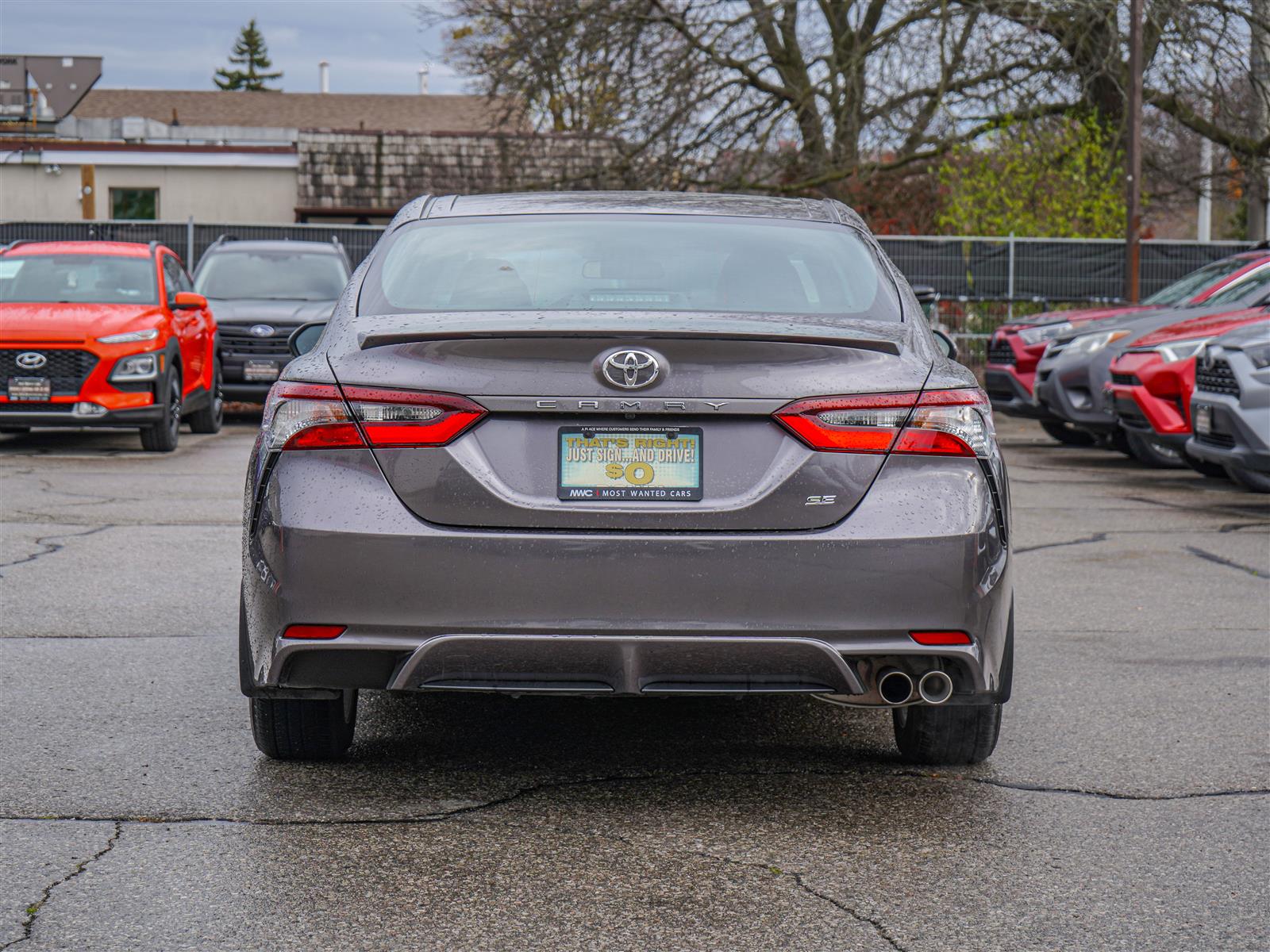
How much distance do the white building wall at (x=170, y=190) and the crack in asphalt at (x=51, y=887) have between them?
3749 centimetres

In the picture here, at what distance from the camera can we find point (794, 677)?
163 inches

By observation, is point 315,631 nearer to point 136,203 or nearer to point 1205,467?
point 1205,467

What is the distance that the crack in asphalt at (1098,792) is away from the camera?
4621 mm

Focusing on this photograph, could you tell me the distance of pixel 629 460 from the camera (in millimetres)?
4098

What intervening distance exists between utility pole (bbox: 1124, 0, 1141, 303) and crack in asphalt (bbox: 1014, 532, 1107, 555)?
536 inches

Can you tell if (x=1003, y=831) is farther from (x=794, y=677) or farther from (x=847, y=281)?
(x=847, y=281)

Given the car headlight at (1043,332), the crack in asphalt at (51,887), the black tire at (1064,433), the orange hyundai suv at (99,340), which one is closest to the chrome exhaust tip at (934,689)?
the crack in asphalt at (51,887)

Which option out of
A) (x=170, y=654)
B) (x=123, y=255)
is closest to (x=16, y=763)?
(x=170, y=654)

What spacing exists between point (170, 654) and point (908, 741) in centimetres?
290

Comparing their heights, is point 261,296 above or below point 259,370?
above

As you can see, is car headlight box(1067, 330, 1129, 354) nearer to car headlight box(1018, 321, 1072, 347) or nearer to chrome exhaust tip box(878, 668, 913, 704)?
car headlight box(1018, 321, 1072, 347)

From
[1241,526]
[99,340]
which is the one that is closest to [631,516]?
[1241,526]

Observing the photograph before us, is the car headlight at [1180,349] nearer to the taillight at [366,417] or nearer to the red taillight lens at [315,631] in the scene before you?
the taillight at [366,417]

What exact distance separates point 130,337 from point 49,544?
17.2 feet
